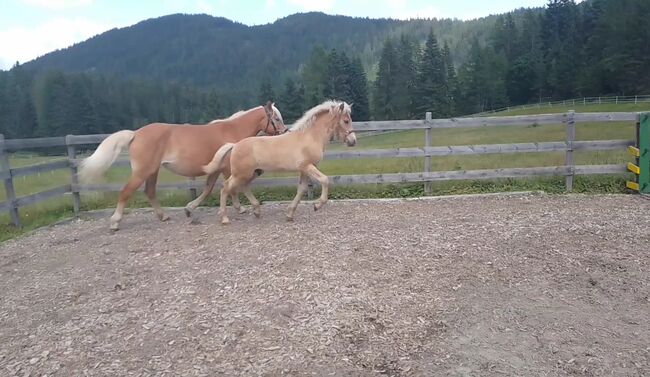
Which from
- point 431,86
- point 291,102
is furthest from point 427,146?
point 431,86

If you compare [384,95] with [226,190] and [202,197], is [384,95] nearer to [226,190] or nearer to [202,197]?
[202,197]

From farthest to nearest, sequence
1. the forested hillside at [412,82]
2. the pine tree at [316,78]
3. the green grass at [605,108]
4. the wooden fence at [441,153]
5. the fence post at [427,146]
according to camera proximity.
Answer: the pine tree at [316,78], the forested hillside at [412,82], the green grass at [605,108], the fence post at [427,146], the wooden fence at [441,153]

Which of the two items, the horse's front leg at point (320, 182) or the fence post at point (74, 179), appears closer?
the horse's front leg at point (320, 182)

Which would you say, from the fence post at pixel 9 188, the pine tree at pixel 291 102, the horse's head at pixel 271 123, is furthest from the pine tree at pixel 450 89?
the fence post at pixel 9 188

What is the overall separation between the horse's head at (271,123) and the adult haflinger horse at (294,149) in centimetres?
87

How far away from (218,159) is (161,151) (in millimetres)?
942

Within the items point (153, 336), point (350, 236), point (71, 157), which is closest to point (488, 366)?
point (153, 336)

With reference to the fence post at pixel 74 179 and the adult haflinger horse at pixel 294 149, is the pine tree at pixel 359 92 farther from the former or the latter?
the adult haflinger horse at pixel 294 149

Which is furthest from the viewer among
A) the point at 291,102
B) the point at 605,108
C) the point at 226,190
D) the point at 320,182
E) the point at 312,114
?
the point at 291,102

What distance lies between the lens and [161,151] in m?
7.57

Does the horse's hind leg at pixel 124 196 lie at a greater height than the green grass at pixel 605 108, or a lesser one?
greater

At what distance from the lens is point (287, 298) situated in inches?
175

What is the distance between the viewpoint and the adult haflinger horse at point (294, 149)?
23.7ft

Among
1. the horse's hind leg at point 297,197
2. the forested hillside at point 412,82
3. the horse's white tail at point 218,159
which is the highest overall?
the forested hillside at point 412,82
